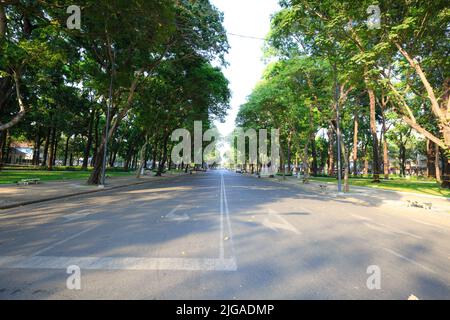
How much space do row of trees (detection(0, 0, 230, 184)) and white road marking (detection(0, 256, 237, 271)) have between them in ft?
33.6

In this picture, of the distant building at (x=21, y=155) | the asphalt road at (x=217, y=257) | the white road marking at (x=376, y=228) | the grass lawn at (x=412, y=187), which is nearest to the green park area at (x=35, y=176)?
the asphalt road at (x=217, y=257)

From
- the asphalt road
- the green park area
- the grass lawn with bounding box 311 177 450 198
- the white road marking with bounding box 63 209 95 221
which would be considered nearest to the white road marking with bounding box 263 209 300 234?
the asphalt road

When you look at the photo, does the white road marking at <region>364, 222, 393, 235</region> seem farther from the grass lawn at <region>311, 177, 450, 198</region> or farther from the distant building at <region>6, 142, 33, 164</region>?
the distant building at <region>6, 142, 33, 164</region>

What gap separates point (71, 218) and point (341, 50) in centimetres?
1642

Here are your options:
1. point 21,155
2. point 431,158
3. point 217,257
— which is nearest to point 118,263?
point 217,257

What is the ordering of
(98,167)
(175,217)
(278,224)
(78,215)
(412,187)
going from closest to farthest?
(278,224) < (175,217) < (78,215) < (98,167) < (412,187)

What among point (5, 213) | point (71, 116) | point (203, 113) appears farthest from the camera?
point (71, 116)

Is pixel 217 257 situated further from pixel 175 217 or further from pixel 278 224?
pixel 175 217

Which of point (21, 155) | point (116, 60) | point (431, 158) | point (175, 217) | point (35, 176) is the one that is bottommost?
point (175, 217)

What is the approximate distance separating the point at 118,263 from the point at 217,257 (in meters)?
1.76

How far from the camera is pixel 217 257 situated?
5.37m
